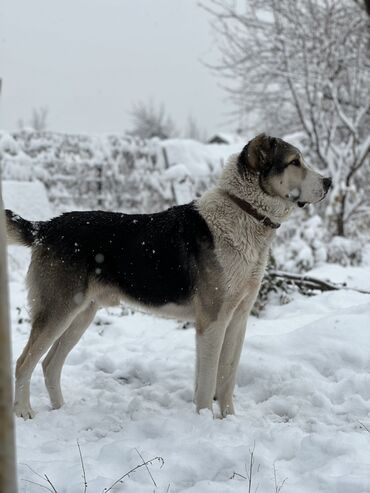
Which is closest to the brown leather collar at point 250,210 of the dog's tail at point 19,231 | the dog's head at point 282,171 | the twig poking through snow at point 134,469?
the dog's head at point 282,171

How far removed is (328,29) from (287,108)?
9.49ft

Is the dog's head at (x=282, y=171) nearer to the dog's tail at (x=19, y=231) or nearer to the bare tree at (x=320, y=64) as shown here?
the dog's tail at (x=19, y=231)

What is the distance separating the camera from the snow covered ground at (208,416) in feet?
8.20

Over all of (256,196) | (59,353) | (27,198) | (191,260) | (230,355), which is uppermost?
(256,196)

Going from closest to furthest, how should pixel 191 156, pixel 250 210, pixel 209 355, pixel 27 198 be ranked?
pixel 209 355
pixel 250 210
pixel 27 198
pixel 191 156

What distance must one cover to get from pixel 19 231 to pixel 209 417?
183cm

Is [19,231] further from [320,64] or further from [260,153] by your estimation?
[320,64]

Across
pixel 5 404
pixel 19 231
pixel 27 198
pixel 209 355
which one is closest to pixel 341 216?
pixel 27 198

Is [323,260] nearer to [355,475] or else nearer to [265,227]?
[265,227]

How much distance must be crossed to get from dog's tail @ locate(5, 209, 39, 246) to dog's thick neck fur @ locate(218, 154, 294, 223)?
1402 mm

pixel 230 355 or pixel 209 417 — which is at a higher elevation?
pixel 230 355

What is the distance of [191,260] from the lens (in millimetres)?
3791

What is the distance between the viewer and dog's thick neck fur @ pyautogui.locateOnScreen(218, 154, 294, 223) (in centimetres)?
382

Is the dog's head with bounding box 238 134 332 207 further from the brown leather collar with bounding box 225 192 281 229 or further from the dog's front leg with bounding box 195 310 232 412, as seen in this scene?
the dog's front leg with bounding box 195 310 232 412
